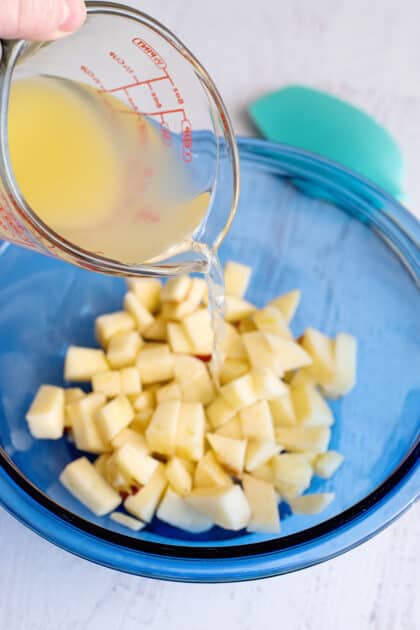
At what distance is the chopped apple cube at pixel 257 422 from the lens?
1.48 metres

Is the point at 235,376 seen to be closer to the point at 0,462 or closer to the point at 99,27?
the point at 0,462

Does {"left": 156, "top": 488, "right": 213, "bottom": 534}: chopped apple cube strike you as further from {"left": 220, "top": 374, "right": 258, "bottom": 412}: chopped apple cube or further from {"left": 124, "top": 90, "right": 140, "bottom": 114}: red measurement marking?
{"left": 124, "top": 90, "right": 140, "bottom": 114}: red measurement marking

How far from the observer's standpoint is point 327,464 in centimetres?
148

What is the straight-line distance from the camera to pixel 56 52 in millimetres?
1264

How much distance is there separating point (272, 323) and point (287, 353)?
82mm

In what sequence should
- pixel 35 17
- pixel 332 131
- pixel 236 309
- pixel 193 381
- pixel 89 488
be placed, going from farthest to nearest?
1. pixel 332 131
2. pixel 236 309
3. pixel 193 381
4. pixel 89 488
5. pixel 35 17

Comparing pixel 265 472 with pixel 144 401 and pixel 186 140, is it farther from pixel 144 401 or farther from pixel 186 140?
pixel 186 140

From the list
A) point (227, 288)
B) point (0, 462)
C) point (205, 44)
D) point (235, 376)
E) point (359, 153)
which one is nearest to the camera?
point (0, 462)

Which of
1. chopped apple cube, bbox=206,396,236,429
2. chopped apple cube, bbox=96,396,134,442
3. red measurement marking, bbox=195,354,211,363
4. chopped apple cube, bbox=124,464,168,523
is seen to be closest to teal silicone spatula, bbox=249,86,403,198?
red measurement marking, bbox=195,354,211,363

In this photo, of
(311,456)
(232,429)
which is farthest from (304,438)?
(232,429)

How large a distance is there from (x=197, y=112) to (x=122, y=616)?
0.89 metres

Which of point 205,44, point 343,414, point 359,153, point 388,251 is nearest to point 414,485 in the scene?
point 343,414

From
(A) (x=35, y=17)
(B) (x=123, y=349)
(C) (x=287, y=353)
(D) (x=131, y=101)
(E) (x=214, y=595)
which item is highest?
(A) (x=35, y=17)

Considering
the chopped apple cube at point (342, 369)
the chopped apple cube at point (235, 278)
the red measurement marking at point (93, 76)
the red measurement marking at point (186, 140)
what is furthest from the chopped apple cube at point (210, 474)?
the red measurement marking at point (93, 76)
